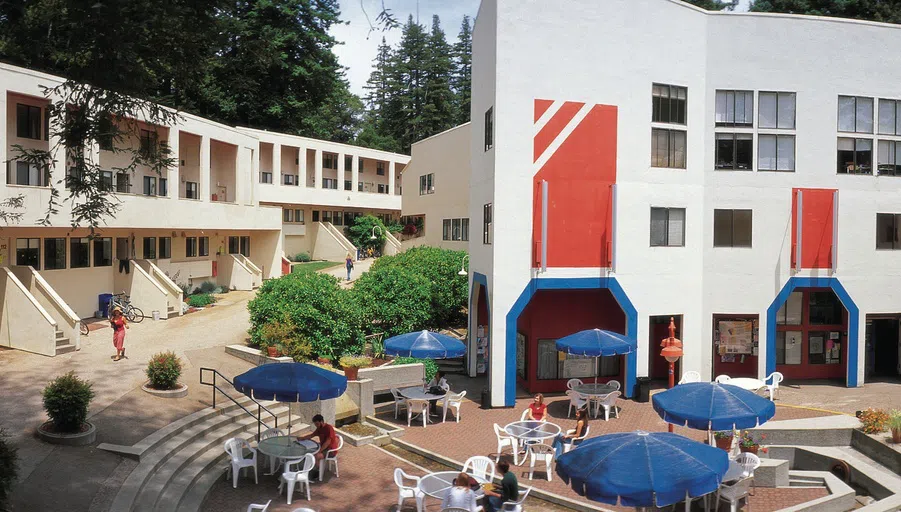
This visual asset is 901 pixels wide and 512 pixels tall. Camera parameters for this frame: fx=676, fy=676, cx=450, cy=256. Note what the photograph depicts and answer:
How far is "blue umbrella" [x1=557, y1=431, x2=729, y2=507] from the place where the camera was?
29.7 feet

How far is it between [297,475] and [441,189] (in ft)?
96.8

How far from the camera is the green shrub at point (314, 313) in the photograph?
21.9m

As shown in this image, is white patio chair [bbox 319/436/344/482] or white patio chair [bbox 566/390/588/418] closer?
white patio chair [bbox 319/436/344/482]

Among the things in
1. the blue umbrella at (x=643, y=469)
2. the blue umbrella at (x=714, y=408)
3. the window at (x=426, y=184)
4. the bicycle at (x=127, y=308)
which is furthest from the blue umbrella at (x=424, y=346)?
the window at (x=426, y=184)

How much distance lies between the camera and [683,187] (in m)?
22.4

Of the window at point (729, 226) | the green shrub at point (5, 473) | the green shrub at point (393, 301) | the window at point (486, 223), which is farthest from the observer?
the green shrub at point (393, 301)

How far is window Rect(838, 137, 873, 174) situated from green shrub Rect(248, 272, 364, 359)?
17.6 m

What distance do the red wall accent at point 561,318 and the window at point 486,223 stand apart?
2.68 metres

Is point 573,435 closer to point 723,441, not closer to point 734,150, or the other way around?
point 723,441

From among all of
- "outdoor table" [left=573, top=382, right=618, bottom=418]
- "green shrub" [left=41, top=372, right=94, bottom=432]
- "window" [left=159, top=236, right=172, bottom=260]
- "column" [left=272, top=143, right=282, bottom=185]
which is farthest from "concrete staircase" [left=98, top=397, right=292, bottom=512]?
"column" [left=272, top=143, right=282, bottom=185]

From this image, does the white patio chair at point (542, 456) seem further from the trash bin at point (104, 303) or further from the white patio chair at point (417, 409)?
the trash bin at point (104, 303)

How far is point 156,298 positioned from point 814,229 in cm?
2674

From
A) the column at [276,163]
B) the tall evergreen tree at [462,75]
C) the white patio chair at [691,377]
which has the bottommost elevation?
the white patio chair at [691,377]

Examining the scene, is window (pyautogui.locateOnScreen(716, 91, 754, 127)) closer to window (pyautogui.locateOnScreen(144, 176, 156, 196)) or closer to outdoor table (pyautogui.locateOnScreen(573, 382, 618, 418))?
outdoor table (pyautogui.locateOnScreen(573, 382, 618, 418))
